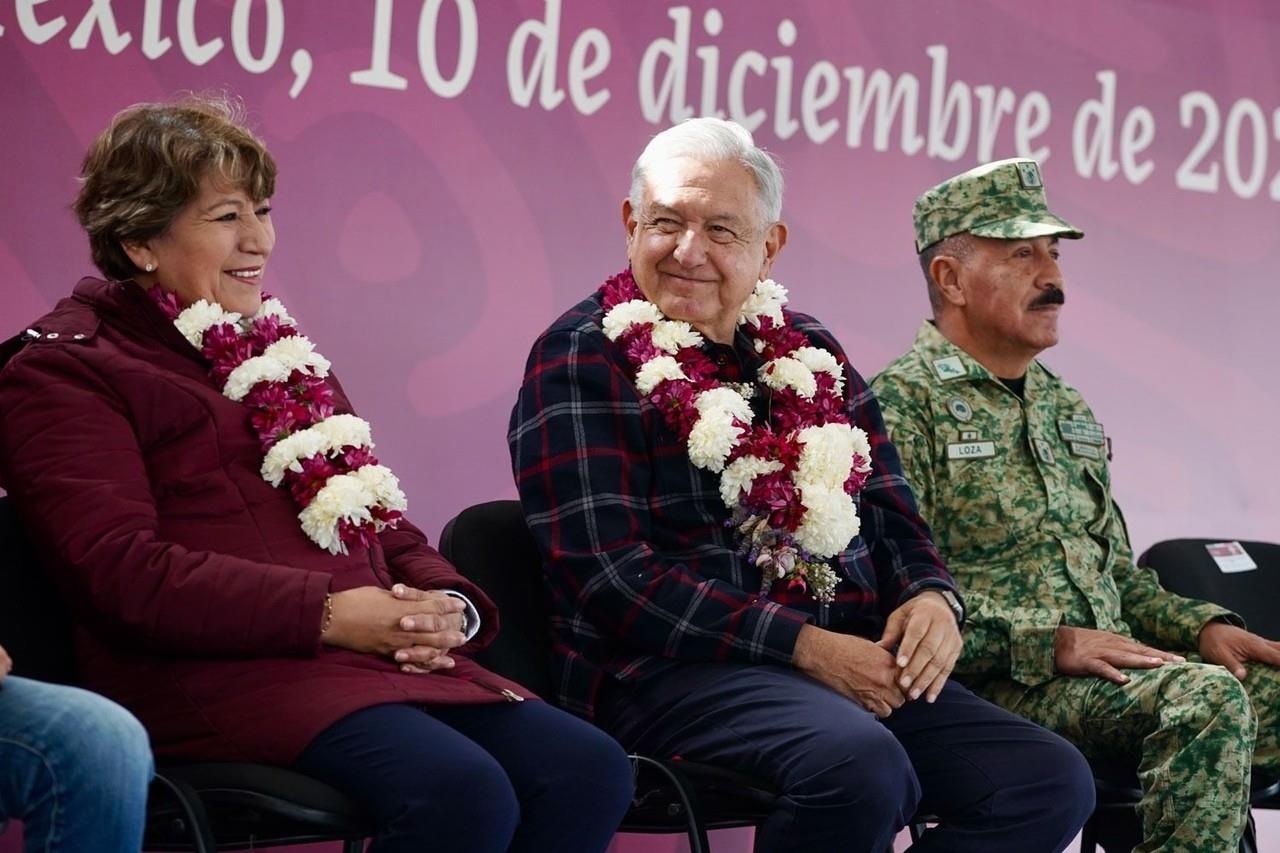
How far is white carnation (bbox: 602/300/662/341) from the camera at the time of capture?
2.92m

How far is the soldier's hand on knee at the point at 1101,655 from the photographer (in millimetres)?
3115

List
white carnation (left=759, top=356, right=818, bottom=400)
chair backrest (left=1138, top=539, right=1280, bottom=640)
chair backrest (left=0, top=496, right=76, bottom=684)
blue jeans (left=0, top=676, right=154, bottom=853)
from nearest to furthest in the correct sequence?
blue jeans (left=0, top=676, right=154, bottom=853) → chair backrest (left=0, top=496, right=76, bottom=684) → white carnation (left=759, top=356, right=818, bottom=400) → chair backrest (left=1138, top=539, right=1280, bottom=640)

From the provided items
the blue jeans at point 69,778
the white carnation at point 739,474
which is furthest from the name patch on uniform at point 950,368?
the blue jeans at point 69,778

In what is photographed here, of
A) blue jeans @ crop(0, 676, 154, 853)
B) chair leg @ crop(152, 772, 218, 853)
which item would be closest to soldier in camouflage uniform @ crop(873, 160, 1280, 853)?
chair leg @ crop(152, 772, 218, 853)

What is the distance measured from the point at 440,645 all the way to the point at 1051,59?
2.76 meters

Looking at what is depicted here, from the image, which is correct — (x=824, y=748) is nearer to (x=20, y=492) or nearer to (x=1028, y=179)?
(x=20, y=492)

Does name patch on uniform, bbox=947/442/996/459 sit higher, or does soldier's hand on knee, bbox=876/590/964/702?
name patch on uniform, bbox=947/442/996/459

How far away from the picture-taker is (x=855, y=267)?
422cm

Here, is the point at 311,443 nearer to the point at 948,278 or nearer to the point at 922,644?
the point at 922,644

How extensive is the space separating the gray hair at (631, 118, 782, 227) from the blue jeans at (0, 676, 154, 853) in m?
1.47

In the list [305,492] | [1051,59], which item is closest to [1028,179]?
[1051,59]

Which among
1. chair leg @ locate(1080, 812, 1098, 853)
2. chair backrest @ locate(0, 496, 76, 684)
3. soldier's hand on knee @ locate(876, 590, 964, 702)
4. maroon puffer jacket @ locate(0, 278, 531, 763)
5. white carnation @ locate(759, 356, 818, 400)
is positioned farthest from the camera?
chair leg @ locate(1080, 812, 1098, 853)

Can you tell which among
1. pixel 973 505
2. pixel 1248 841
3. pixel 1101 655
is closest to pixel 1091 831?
pixel 1248 841

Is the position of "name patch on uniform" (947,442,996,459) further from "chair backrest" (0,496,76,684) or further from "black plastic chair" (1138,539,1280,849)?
"chair backrest" (0,496,76,684)
